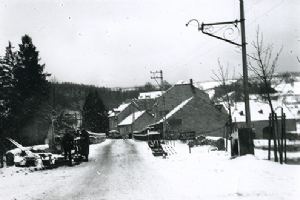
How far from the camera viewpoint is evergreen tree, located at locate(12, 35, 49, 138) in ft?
172

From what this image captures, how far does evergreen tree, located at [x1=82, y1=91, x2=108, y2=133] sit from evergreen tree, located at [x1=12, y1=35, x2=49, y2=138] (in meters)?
41.9

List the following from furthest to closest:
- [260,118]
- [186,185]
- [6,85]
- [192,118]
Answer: [260,118] → [192,118] → [6,85] → [186,185]

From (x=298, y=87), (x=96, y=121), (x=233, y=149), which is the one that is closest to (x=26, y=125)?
(x=233, y=149)

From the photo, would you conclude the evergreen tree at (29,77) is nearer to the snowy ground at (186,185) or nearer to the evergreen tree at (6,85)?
the evergreen tree at (6,85)

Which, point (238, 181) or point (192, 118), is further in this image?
point (192, 118)

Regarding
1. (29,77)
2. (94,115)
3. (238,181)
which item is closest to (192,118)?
(29,77)

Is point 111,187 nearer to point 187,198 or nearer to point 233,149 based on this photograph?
point 187,198

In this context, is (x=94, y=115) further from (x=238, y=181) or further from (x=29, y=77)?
(x=238, y=181)

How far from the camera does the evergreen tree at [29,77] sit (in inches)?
2068

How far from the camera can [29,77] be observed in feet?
183

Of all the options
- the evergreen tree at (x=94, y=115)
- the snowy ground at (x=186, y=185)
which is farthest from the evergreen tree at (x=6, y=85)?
the evergreen tree at (x=94, y=115)

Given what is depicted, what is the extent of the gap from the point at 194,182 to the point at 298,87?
12875 centimetres

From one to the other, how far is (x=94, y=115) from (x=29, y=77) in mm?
46382

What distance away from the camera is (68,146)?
24.2m
